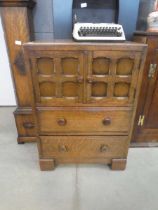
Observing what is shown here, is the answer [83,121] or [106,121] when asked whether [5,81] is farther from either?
[106,121]

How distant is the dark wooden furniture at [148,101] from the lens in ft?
4.43

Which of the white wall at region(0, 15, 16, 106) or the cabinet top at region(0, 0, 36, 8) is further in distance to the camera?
the white wall at region(0, 15, 16, 106)

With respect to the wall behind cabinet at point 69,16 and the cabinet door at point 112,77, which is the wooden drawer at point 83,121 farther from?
the wall behind cabinet at point 69,16

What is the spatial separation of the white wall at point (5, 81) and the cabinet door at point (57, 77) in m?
1.33

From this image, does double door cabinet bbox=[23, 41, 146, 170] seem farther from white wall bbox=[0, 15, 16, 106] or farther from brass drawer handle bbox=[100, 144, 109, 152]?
white wall bbox=[0, 15, 16, 106]

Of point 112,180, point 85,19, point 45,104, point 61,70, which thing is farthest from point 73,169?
point 85,19

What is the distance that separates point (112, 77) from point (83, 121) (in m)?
0.38

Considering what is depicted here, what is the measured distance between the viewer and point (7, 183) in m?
1.38

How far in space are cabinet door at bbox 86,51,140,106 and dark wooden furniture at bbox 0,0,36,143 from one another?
684 mm

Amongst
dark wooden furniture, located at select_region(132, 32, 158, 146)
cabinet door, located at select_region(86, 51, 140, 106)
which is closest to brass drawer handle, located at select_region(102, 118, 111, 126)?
cabinet door, located at select_region(86, 51, 140, 106)

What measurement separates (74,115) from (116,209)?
73cm

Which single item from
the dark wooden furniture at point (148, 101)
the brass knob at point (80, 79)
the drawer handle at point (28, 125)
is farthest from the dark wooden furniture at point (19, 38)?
the dark wooden furniture at point (148, 101)

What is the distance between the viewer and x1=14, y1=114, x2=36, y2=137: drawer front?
5.34 feet

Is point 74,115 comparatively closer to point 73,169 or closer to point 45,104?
point 45,104
